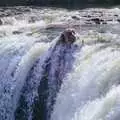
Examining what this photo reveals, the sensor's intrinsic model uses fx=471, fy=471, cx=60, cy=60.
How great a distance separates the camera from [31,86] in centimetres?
1195

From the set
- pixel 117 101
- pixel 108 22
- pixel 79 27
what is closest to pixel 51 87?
pixel 117 101

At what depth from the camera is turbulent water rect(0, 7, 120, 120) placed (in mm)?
9367

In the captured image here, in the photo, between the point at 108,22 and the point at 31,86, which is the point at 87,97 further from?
the point at 108,22

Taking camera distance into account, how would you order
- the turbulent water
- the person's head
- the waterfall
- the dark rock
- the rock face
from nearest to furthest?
the waterfall, the turbulent water, the person's head, the dark rock, the rock face

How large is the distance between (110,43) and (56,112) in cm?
263

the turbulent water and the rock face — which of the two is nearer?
the turbulent water

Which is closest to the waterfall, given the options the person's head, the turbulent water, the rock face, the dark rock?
the turbulent water

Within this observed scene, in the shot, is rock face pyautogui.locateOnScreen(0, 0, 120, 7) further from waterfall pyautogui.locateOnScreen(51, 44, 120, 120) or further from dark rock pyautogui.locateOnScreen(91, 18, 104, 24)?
waterfall pyautogui.locateOnScreen(51, 44, 120, 120)

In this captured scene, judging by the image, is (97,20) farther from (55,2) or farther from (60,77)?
(55,2)

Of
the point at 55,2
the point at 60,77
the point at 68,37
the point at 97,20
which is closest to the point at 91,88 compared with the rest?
the point at 60,77

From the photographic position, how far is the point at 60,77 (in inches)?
437

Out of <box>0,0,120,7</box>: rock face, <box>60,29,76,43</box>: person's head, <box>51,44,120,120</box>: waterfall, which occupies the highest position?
<box>60,29,76,43</box>: person's head

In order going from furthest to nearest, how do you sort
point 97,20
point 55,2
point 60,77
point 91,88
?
point 55,2 < point 97,20 < point 60,77 < point 91,88

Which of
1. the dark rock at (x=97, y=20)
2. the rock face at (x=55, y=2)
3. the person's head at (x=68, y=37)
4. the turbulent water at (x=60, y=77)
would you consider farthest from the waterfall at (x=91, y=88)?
the rock face at (x=55, y=2)
